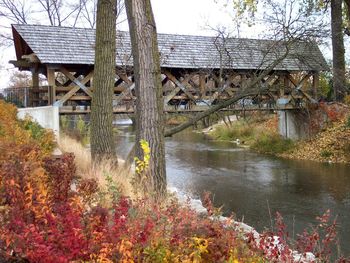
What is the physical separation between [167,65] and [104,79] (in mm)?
7238

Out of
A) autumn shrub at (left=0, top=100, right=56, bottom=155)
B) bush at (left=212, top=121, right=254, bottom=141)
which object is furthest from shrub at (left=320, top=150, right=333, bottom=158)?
autumn shrub at (left=0, top=100, right=56, bottom=155)

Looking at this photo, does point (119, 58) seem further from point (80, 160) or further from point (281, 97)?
point (281, 97)

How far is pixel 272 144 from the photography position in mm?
20984

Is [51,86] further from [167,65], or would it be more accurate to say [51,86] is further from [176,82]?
[176,82]

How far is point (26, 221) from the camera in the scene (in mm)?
2939

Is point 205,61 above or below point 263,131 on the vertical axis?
above

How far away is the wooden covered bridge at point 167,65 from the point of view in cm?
1427

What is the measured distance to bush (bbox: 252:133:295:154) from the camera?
20016 mm

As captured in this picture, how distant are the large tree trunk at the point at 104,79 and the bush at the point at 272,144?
12845mm

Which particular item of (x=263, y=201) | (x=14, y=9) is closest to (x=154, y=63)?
(x=263, y=201)

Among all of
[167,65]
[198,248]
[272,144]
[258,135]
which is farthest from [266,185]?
[258,135]

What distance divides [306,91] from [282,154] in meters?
3.18

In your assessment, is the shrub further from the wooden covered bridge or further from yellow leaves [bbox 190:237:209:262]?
yellow leaves [bbox 190:237:209:262]

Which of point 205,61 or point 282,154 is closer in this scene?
point 205,61
